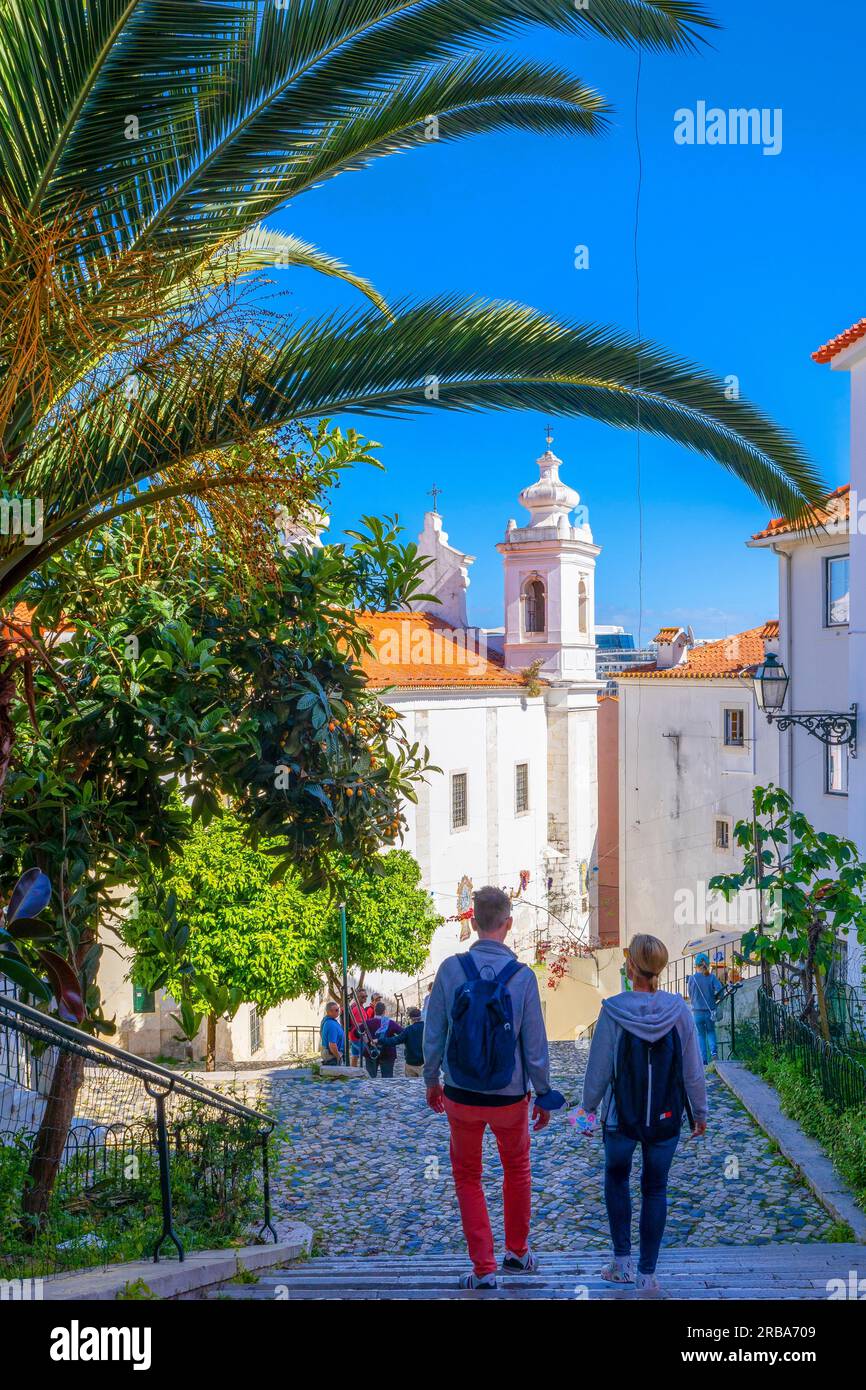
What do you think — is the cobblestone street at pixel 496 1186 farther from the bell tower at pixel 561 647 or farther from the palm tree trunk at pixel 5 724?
the bell tower at pixel 561 647

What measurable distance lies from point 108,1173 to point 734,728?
25873mm

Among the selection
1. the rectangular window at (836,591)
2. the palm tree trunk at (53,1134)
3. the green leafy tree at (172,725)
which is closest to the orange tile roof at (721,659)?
the rectangular window at (836,591)

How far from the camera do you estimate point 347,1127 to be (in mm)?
9242

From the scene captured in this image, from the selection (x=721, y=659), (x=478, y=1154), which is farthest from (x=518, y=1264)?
(x=721, y=659)

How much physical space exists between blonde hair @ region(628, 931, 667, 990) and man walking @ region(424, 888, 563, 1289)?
1.30ft

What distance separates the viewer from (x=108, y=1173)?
6656mm

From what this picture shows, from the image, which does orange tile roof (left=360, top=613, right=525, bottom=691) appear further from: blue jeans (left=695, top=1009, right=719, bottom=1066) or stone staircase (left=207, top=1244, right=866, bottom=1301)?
stone staircase (left=207, top=1244, right=866, bottom=1301)

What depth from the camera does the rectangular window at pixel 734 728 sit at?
98.6ft

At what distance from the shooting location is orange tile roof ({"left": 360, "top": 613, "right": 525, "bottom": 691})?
32531 millimetres

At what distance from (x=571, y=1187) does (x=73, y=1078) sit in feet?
10.5

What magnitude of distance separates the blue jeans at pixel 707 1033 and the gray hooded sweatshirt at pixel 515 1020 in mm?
7759

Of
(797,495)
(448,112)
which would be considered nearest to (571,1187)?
(797,495)

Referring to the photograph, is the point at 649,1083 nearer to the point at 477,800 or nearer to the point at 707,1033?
the point at 707,1033

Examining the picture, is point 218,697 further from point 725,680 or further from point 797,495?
point 725,680
